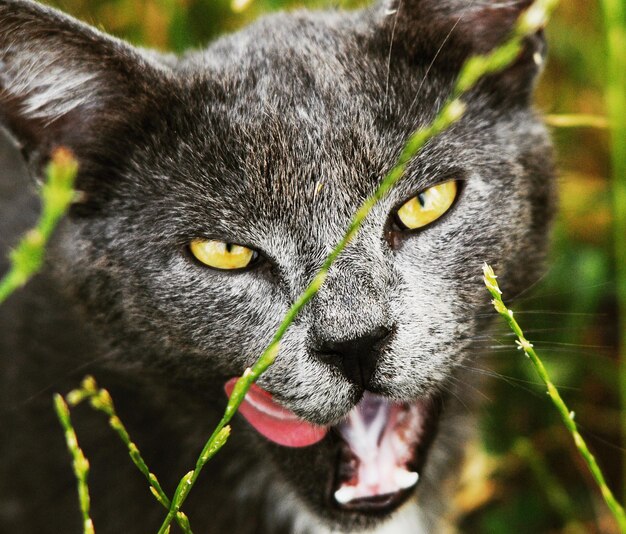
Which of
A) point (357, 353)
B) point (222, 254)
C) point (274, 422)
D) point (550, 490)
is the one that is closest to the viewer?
point (357, 353)

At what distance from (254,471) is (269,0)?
1358 mm

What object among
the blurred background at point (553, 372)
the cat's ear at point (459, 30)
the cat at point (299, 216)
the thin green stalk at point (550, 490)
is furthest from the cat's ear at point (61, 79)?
the thin green stalk at point (550, 490)

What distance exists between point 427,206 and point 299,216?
0.74ft

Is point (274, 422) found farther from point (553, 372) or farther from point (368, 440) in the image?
point (553, 372)

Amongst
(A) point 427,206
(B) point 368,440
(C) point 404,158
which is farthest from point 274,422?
(C) point 404,158

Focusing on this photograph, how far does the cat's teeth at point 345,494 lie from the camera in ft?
4.62

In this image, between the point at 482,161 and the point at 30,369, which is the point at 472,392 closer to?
the point at 482,161

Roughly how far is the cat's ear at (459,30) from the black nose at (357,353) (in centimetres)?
53

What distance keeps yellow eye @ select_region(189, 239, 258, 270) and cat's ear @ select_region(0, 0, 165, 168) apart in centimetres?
27

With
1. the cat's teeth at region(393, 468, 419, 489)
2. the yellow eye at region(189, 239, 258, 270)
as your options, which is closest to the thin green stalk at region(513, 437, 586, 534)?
the cat's teeth at region(393, 468, 419, 489)

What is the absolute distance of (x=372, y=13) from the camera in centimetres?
153

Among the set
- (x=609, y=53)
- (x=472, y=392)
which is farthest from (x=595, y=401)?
(x=609, y=53)

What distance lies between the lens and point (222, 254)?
52.4 inches

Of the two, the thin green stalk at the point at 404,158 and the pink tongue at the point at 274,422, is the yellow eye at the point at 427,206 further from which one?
the pink tongue at the point at 274,422
